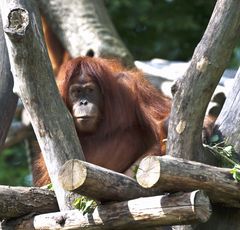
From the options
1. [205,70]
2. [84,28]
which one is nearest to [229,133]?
[205,70]

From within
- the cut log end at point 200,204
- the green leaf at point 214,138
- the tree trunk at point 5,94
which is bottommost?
the cut log end at point 200,204

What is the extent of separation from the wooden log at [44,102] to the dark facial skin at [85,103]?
0.97m

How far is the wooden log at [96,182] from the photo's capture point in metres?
4.28

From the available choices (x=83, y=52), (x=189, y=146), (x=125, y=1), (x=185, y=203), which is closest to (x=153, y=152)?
(x=189, y=146)

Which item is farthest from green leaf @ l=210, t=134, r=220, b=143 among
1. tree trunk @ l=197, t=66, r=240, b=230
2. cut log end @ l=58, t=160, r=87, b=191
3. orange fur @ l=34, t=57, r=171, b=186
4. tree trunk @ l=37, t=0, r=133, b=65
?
tree trunk @ l=37, t=0, r=133, b=65

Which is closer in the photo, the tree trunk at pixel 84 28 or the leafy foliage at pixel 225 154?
the leafy foliage at pixel 225 154

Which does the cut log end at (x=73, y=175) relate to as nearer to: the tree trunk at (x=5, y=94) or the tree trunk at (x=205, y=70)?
the tree trunk at (x=205, y=70)

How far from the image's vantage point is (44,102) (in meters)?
4.78

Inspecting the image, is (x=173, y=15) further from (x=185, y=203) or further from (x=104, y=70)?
(x=185, y=203)

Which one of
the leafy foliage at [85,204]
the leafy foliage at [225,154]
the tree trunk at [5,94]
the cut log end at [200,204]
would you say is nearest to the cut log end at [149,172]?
the cut log end at [200,204]

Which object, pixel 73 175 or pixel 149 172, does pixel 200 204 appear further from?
pixel 73 175

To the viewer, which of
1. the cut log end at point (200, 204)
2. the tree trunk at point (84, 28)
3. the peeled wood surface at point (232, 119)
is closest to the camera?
the cut log end at point (200, 204)

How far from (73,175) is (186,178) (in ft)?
1.93

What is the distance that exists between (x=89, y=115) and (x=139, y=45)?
5154 millimetres
